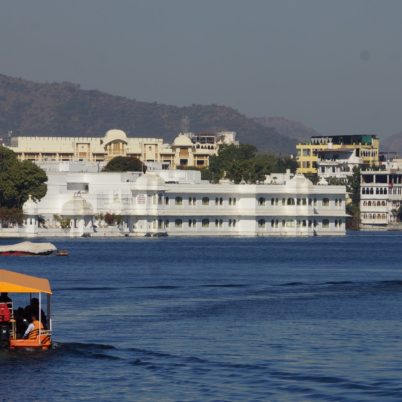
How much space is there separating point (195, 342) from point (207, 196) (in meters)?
113

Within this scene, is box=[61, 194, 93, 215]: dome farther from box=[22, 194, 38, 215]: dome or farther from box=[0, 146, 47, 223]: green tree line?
box=[22, 194, 38, 215]: dome

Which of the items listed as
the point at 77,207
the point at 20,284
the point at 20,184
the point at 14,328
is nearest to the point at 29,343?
the point at 14,328

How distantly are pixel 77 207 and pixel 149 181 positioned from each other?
8.00 m

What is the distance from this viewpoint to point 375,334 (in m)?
→ 48.8

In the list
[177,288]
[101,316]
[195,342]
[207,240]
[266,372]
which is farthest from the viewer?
[207,240]

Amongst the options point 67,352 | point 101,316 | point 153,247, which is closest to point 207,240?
point 153,247

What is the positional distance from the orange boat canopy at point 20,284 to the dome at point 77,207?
10593 centimetres

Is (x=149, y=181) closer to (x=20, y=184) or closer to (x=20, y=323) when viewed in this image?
(x=20, y=184)

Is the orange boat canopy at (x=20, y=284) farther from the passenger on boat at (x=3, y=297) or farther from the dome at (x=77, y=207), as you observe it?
the dome at (x=77, y=207)

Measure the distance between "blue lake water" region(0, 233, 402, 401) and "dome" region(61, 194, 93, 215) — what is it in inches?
2366

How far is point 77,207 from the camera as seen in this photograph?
151375 millimetres

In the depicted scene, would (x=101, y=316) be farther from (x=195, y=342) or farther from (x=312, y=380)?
(x=312, y=380)

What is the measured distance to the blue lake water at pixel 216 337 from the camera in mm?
38031

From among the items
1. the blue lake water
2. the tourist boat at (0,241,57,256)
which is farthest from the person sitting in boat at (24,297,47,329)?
the tourist boat at (0,241,57,256)
